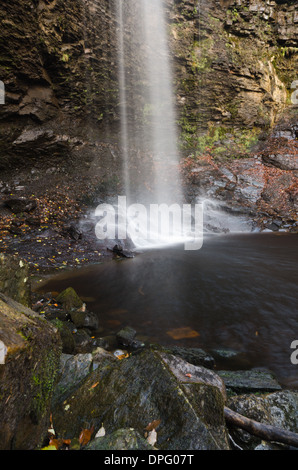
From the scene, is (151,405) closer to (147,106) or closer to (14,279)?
(14,279)

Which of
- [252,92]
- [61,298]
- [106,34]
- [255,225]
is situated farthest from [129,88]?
[61,298]

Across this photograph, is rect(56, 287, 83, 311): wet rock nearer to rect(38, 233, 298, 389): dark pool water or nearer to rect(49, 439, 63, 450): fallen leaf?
rect(38, 233, 298, 389): dark pool water

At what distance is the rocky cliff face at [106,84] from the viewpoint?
37.8 ft

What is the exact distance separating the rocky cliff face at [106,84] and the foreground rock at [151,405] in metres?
11.0

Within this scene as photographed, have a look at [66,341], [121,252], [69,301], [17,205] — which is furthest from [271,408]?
[17,205]

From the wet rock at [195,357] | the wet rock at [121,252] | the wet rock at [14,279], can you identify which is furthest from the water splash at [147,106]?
the wet rock at [195,357]

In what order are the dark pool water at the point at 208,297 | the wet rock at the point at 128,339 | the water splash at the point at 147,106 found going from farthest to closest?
the water splash at the point at 147,106, the dark pool water at the point at 208,297, the wet rock at the point at 128,339

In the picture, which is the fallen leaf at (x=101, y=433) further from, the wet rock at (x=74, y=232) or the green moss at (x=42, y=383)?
the wet rock at (x=74, y=232)

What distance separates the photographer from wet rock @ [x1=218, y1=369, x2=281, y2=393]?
2.51m

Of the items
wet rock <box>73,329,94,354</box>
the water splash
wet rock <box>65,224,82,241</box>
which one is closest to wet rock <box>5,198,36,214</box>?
wet rock <box>65,224,82,241</box>

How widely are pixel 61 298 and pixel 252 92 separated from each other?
2011cm

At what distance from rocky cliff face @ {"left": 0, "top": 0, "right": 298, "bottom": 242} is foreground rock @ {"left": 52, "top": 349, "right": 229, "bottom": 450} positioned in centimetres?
1095
